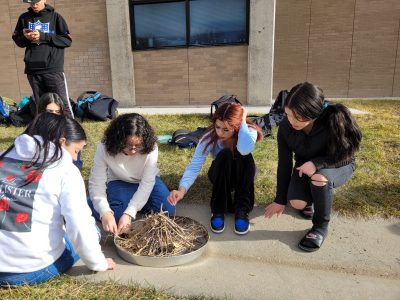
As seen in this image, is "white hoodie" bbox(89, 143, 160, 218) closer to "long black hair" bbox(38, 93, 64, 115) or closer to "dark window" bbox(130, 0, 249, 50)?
"long black hair" bbox(38, 93, 64, 115)

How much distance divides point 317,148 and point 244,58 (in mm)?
5366

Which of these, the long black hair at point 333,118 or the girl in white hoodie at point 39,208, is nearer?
the girl in white hoodie at point 39,208

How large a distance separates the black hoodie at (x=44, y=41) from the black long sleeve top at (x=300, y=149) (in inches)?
118

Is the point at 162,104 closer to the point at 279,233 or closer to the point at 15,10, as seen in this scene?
the point at 15,10

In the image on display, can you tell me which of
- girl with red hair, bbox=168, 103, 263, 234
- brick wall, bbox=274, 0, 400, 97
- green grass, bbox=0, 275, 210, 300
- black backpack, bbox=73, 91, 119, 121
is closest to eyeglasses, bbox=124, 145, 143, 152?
girl with red hair, bbox=168, 103, 263, 234

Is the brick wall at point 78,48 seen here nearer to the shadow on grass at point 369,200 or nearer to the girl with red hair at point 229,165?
the girl with red hair at point 229,165

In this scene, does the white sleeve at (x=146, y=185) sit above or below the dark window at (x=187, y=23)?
below

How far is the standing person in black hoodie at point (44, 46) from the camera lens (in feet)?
14.6

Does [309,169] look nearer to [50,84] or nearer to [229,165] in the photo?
[229,165]

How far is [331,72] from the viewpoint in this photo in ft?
30.8

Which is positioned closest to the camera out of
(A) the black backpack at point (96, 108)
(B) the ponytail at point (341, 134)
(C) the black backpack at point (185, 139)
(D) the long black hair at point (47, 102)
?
(B) the ponytail at point (341, 134)

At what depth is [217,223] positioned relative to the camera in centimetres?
286

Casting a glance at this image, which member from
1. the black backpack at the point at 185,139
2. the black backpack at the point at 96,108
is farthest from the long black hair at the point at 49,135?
the black backpack at the point at 96,108

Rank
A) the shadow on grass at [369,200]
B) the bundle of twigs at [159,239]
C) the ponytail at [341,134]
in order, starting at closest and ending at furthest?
the bundle of twigs at [159,239] < the ponytail at [341,134] < the shadow on grass at [369,200]
